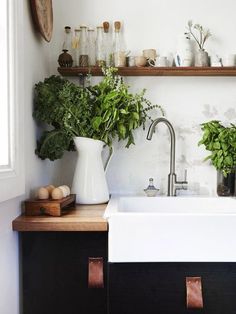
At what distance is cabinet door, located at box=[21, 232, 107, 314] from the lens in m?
1.17

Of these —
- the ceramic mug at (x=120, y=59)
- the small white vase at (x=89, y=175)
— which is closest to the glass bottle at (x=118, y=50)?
the ceramic mug at (x=120, y=59)

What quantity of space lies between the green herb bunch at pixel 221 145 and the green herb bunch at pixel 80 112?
14.5 inches

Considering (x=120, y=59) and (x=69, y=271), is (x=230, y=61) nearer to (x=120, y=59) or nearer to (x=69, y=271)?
(x=120, y=59)

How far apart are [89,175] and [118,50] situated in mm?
696

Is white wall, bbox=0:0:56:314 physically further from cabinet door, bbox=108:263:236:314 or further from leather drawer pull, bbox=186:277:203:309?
leather drawer pull, bbox=186:277:203:309

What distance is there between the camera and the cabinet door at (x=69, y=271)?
3.84 ft

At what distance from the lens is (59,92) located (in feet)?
4.75

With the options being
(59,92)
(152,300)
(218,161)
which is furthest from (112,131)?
(152,300)

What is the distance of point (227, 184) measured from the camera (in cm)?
167

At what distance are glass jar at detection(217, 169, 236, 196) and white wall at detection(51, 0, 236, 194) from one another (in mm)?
101

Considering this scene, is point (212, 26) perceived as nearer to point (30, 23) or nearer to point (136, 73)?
point (136, 73)

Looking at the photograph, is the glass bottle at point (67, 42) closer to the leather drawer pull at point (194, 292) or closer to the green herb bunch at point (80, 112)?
the green herb bunch at point (80, 112)

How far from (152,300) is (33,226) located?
49 cm

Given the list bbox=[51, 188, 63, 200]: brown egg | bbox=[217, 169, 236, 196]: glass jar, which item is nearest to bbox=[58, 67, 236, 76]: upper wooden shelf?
bbox=[217, 169, 236, 196]: glass jar
